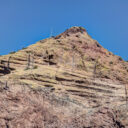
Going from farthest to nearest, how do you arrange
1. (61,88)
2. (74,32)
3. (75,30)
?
1. (75,30)
2. (74,32)
3. (61,88)

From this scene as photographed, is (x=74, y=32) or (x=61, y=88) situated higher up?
(x=74, y=32)

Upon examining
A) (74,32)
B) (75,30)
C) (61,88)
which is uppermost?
(75,30)

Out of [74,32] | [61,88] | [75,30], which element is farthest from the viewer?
[75,30]

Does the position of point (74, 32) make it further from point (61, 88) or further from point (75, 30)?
point (61, 88)

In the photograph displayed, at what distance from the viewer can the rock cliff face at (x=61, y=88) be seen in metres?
26.9

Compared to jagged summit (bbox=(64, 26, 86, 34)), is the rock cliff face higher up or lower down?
lower down

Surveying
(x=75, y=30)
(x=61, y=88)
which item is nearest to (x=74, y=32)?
(x=75, y=30)

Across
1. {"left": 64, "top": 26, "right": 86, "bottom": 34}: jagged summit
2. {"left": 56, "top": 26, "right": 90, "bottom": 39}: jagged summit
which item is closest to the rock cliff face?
{"left": 56, "top": 26, "right": 90, "bottom": 39}: jagged summit

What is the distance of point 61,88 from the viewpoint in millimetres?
32062

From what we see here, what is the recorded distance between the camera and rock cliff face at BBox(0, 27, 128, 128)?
88.2 feet

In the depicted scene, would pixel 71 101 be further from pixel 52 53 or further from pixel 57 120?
pixel 52 53

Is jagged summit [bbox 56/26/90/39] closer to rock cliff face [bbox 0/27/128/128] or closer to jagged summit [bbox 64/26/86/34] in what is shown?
jagged summit [bbox 64/26/86/34]

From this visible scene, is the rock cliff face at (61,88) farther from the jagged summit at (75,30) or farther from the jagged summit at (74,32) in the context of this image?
the jagged summit at (75,30)

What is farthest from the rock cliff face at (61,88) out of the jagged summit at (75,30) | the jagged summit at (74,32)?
the jagged summit at (75,30)
